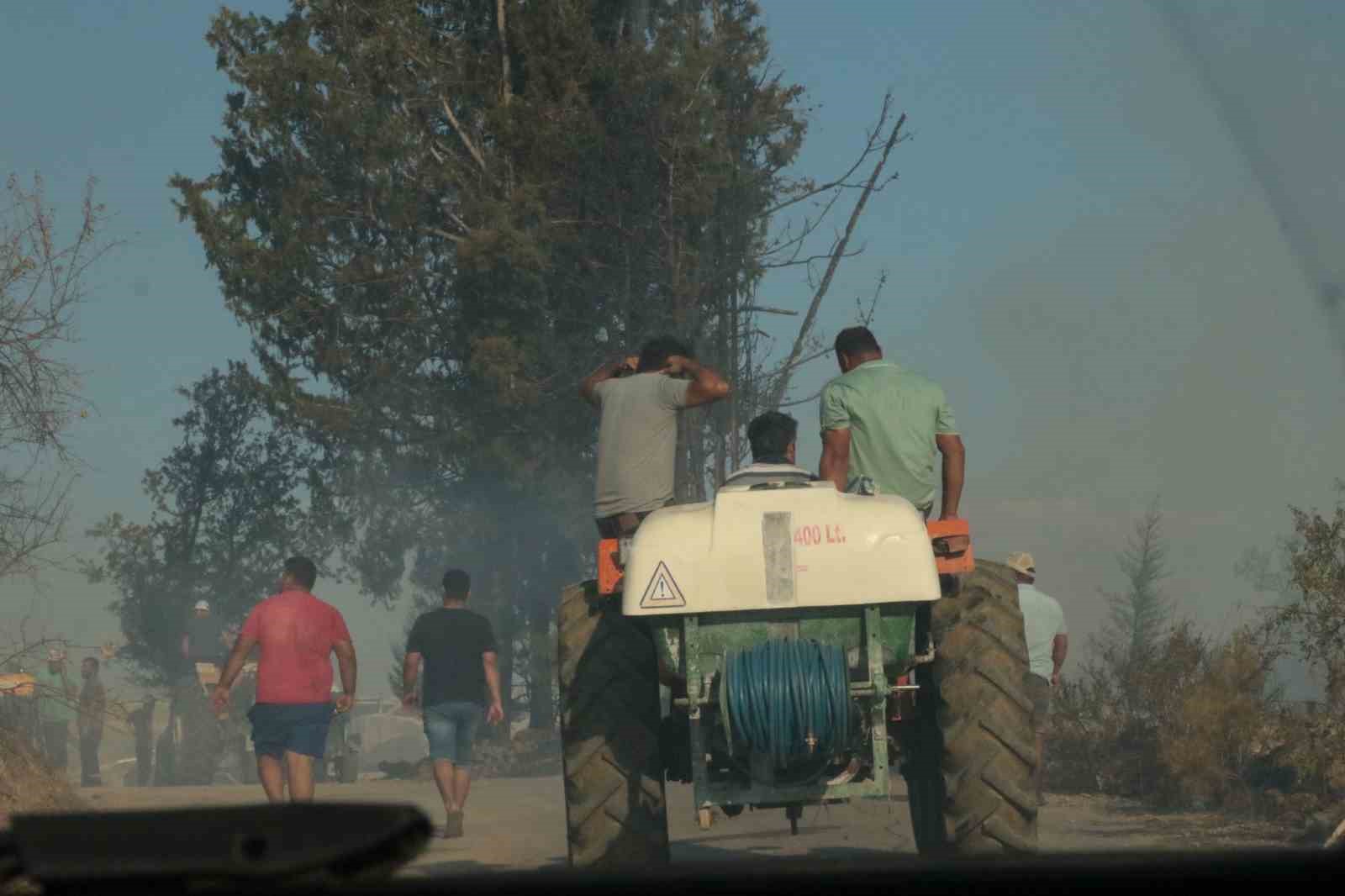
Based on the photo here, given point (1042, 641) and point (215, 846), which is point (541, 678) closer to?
point (1042, 641)

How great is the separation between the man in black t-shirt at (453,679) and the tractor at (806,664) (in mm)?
6252

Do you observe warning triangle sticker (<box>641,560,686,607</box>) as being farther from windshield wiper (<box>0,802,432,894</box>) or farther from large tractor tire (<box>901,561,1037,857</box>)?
windshield wiper (<box>0,802,432,894</box>)

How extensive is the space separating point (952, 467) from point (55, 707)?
13100 mm

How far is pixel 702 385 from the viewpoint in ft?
28.0

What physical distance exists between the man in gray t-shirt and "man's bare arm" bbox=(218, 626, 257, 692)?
15.5ft

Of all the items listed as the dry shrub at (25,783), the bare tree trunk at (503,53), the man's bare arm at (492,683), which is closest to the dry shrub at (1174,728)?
the man's bare arm at (492,683)

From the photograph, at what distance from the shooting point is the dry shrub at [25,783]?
12500mm

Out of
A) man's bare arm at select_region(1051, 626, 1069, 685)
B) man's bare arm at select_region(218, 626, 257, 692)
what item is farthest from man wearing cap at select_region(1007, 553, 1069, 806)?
man's bare arm at select_region(218, 626, 257, 692)

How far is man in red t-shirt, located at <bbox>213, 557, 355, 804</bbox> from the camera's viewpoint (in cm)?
1260

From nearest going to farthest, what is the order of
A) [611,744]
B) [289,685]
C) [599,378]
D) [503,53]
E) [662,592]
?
1. [662,592]
2. [611,744]
3. [599,378]
4. [289,685]
5. [503,53]

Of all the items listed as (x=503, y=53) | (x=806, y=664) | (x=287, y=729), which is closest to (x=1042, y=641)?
(x=287, y=729)

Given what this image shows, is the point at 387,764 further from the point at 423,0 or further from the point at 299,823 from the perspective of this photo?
the point at 299,823

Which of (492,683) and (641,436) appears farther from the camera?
(492,683)

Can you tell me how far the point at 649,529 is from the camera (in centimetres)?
708
